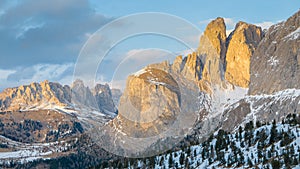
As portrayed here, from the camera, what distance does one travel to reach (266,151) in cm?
10862

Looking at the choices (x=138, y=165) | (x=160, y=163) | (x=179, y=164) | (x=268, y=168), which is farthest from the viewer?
(x=138, y=165)

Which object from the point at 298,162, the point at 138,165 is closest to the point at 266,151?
the point at 298,162

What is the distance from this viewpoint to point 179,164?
490ft

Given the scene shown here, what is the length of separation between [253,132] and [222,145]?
13.4 m

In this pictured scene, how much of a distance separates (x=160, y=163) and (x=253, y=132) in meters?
42.1

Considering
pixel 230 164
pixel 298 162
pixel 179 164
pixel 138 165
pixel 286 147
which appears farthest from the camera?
pixel 138 165

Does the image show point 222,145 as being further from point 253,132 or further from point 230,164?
point 230,164

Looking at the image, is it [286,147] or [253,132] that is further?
[253,132]

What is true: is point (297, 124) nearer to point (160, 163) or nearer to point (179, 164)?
point (179, 164)

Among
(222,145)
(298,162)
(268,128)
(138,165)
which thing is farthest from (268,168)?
(138,165)

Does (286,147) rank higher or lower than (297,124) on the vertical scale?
lower

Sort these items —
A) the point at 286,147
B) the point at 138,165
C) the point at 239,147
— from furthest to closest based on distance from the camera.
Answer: the point at 138,165 < the point at 239,147 < the point at 286,147

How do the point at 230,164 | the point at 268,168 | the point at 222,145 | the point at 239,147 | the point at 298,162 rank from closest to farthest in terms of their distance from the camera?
the point at 298,162 → the point at 268,168 → the point at 230,164 → the point at 239,147 → the point at 222,145

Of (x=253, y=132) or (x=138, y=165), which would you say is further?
(x=138, y=165)
